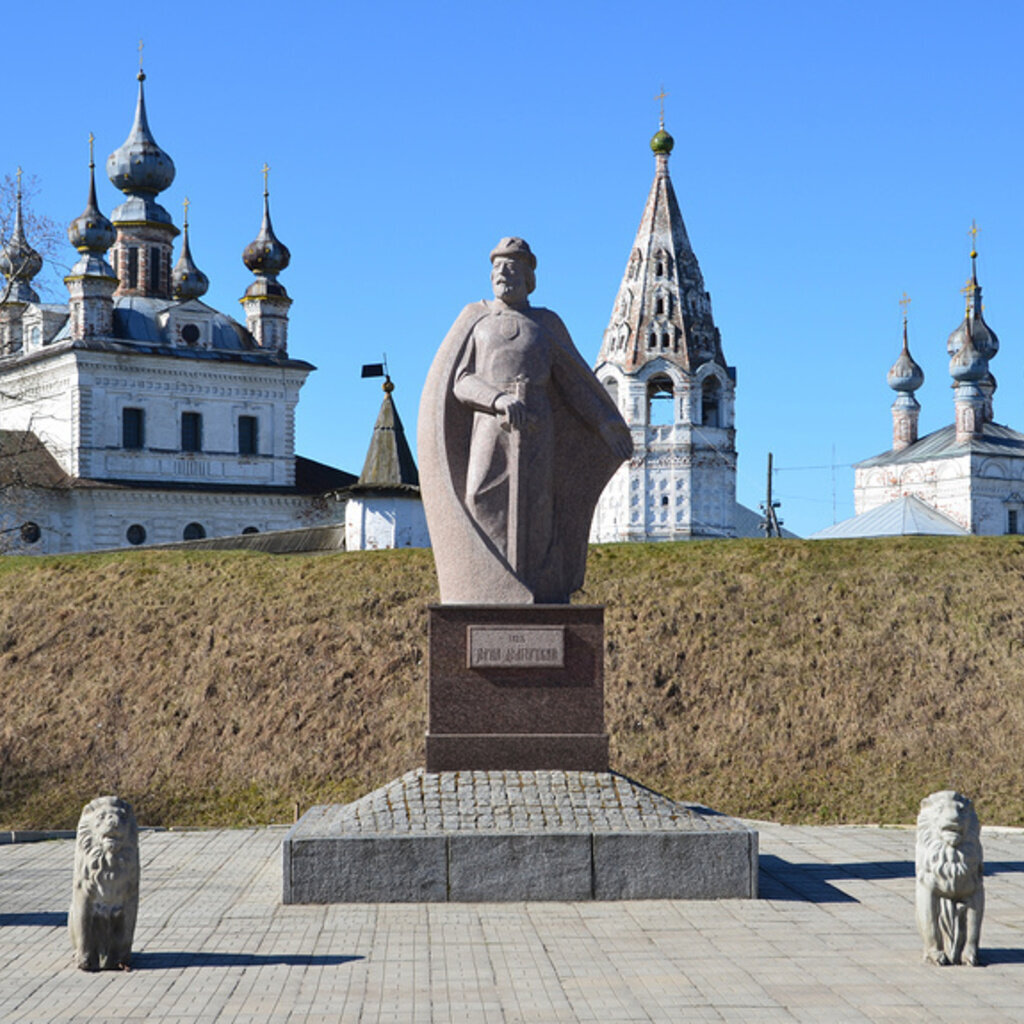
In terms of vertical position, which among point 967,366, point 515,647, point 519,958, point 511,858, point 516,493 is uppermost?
point 967,366

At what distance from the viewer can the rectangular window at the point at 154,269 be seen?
196 ft

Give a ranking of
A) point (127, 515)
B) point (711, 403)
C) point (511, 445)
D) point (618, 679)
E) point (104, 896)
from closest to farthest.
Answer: point (104, 896), point (511, 445), point (618, 679), point (127, 515), point (711, 403)

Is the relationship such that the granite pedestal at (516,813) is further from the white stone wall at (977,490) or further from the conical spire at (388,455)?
the white stone wall at (977,490)

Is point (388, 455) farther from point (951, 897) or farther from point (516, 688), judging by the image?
point (951, 897)

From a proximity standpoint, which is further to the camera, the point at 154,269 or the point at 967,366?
the point at 967,366

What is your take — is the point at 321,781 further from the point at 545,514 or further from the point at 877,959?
the point at 877,959

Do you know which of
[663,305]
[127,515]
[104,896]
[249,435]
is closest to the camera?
[104,896]

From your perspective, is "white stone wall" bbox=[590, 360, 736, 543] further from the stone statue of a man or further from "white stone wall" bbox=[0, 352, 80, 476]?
the stone statue of a man

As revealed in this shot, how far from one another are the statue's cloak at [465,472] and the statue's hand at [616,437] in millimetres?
28

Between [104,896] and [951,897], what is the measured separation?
15.1 feet

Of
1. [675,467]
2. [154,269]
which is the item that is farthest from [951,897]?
[675,467]

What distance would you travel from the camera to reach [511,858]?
1022cm

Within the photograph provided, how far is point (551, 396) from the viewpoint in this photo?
39.3 feet

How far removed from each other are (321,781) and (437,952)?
28.7 feet
